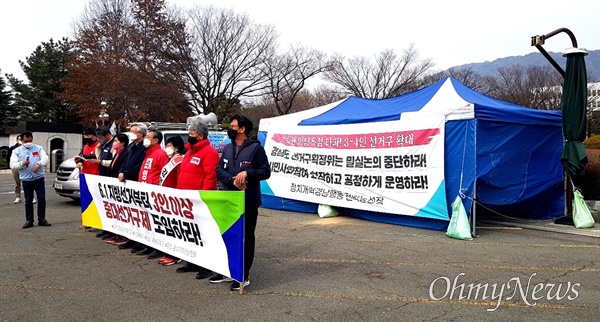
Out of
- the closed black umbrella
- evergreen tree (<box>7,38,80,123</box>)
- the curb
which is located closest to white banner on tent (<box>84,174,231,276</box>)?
the curb

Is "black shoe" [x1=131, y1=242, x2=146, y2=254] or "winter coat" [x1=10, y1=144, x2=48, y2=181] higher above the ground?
"winter coat" [x1=10, y1=144, x2=48, y2=181]

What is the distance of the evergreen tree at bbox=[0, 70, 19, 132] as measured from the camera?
4375cm

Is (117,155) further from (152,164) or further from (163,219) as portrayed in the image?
(163,219)

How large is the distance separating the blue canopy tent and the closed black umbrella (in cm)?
41

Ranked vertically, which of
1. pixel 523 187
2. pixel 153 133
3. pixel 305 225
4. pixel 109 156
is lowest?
pixel 305 225

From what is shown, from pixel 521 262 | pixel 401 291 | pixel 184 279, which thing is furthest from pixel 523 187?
pixel 184 279

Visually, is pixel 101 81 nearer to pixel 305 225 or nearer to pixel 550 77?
pixel 305 225

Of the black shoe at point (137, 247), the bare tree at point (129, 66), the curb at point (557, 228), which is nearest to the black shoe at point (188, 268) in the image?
the black shoe at point (137, 247)

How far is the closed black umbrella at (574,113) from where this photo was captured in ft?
28.4

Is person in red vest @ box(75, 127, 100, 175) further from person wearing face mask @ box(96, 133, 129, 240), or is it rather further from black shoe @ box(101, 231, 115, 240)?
black shoe @ box(101, 231, 115, 240)

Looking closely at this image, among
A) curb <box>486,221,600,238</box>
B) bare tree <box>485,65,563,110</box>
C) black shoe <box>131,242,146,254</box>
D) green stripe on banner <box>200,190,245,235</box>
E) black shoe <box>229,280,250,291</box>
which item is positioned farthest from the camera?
bare tree <box>485,65,563,110</box>

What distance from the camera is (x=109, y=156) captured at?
8242 mm

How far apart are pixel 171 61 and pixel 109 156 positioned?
2399 centimetres

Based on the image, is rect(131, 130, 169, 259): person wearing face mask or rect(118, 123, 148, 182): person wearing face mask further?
rect(118, 123, 148, 182): person wearing face mask
